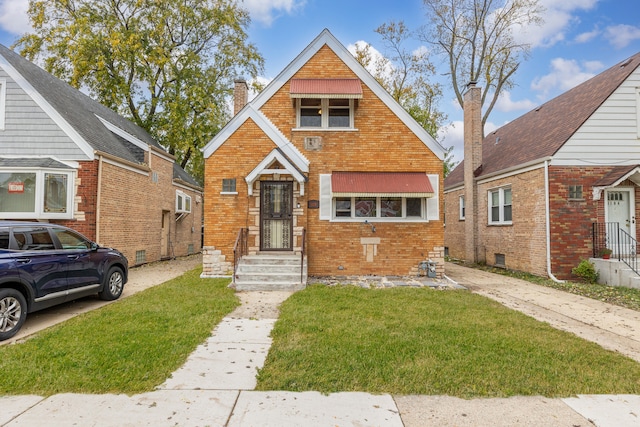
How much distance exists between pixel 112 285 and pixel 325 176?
260 inches

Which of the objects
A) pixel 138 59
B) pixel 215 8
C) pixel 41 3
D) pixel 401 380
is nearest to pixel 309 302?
pixel 401 380

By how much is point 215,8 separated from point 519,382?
25304 mm

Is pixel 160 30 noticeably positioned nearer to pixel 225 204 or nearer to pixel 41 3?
pixel 41 3

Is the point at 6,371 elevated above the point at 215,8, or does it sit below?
below

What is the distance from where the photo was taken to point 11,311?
5.45 metres

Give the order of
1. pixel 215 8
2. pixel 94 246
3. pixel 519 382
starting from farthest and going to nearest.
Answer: pixel 215 8, pixel 94 246, pixel 519 382

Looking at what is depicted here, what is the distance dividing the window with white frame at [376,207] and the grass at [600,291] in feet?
14.7

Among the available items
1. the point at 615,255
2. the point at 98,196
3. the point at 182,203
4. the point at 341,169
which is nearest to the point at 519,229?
the point at 615,255

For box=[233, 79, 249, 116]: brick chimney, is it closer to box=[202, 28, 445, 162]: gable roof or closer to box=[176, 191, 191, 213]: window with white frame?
box=[202, 28, 445, 162]: gable roof

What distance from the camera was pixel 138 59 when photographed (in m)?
20.6

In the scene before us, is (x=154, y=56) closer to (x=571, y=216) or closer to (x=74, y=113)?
(x=74, y=113)

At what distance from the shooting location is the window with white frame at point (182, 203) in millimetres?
17156

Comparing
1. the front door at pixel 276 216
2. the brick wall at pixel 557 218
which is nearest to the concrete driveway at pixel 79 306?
the front door at pixel 276 216

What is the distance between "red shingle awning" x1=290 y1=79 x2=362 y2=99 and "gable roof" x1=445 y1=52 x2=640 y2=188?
21.9ft
